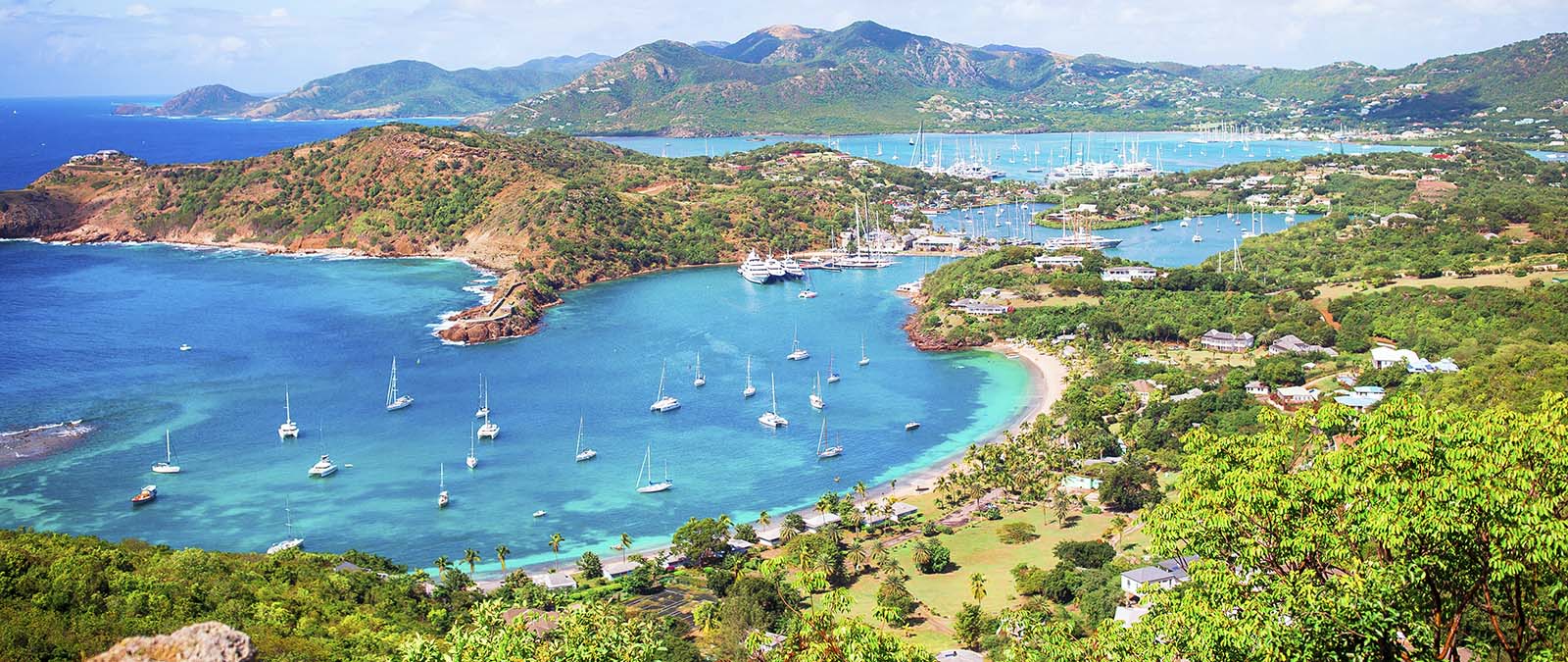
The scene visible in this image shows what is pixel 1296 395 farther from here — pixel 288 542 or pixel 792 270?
pixel 792 270

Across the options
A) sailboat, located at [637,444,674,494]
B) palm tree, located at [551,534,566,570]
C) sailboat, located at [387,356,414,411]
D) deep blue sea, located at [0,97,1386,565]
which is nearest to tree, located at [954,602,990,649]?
deep blue sea, located at [0,97,1386,565]

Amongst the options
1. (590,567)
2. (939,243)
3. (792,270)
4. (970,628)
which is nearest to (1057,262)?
(792,270)

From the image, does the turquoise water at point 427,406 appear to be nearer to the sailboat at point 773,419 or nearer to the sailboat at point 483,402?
the sailboat at point 483,402

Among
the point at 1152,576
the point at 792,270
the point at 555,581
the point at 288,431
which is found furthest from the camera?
the point at 792,270

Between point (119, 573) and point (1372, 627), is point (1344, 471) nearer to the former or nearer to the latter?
point (1372, 627)

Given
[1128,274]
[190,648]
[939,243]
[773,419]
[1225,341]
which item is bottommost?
[773,419]

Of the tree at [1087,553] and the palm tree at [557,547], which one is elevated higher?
the tree at [1087,553]

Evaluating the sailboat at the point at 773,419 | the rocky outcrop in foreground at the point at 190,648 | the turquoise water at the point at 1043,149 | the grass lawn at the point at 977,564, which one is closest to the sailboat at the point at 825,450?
the sailboat at the point at 773,419
